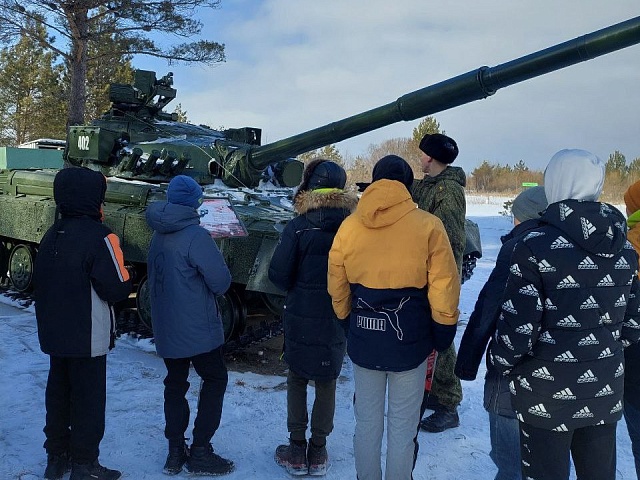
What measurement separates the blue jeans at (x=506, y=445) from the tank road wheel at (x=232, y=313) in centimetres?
342

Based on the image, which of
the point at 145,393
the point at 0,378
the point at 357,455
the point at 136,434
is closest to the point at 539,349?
the point at 357,455

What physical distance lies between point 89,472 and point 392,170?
7.61 feet

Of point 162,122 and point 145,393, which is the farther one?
point 162,122

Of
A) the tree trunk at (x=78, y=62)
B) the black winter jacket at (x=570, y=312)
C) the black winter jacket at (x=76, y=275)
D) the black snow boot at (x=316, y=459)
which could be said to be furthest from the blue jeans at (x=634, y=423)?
the tree trunk at (x=78, y=62)

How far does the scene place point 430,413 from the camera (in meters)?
4.72

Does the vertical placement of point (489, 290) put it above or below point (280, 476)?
above

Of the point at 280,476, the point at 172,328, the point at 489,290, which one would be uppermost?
the point at 489,290

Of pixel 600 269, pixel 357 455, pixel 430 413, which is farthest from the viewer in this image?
pixel 430 413

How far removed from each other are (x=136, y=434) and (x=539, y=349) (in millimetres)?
2912

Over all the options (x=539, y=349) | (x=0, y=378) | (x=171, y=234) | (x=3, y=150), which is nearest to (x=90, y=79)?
(x=3, y=150)

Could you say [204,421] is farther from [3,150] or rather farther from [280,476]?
[3,150]

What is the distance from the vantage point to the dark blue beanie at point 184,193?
12.0ft

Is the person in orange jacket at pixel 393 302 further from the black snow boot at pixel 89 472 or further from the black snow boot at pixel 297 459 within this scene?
the black snow boot at pixel 89 472

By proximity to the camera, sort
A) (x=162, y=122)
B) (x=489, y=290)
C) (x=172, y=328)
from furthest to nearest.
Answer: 1. (x=162, y=122)
2. (x=172, y=328)
3. (x=489, y=290)
